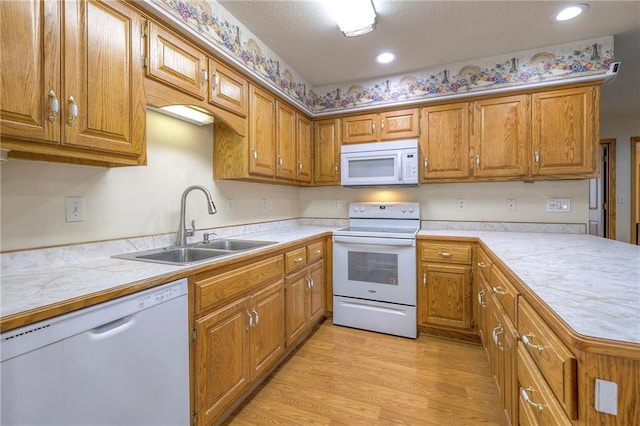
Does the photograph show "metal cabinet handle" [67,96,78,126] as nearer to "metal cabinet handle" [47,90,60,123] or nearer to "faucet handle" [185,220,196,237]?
"metal cabinet handle" [47,90,60,123]

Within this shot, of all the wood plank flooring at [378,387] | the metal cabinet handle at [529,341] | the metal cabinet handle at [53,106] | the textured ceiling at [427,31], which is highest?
the textured ceiling at [427,31]

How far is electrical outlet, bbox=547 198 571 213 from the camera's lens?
8.43ft

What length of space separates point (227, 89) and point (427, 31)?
1.52 m

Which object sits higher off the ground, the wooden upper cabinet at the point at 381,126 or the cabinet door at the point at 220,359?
the wooden upper cabinet at the point at 381,126

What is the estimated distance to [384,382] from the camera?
1.88 m

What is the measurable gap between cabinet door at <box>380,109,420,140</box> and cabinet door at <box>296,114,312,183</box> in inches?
30.7

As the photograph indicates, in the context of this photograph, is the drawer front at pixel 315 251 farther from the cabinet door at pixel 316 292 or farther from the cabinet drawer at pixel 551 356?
the cabinet drawer at pixel 551 356

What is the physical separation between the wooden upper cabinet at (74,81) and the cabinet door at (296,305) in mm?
1272

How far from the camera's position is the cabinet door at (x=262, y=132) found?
7.26 feet

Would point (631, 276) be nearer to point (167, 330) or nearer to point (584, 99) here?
point (167, 330)

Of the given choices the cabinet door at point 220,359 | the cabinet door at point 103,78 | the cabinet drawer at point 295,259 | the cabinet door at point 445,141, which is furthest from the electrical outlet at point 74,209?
the cabinet door at point 445,141

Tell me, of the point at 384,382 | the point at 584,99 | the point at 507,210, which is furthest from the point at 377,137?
the point at 384,382

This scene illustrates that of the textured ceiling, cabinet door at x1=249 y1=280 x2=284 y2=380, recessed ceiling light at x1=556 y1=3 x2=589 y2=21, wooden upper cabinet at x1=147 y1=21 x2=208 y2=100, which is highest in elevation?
the textured ceiling

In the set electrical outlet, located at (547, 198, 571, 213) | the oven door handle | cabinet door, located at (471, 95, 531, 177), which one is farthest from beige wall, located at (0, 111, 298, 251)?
electrical outlet, located at (547, 198, 571, 213)
